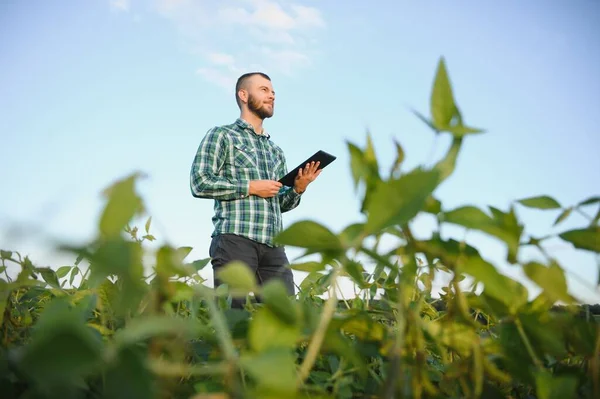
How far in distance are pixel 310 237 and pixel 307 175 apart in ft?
8.93

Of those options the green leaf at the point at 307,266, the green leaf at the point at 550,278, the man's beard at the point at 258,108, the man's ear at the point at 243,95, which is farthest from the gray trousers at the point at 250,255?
the green leaf at the point at 550,278

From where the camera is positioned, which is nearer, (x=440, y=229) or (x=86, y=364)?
(x=86, y=364)

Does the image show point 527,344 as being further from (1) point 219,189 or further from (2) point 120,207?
(1) point 219,189

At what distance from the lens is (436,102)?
284mm

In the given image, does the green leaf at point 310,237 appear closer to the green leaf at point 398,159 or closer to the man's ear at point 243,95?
the green leaf at point 398,159

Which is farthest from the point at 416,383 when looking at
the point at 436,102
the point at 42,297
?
the point at 42,297

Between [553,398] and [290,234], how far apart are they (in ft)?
0.56

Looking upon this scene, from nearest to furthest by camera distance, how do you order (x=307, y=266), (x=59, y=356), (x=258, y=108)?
1. (x=59, y=356)
2. (x=307, y=266)
3. (x=258, y=108)

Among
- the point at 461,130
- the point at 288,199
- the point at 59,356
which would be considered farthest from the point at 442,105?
the point at 288,199

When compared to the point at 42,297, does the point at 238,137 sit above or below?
above

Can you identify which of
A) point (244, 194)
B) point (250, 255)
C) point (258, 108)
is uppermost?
point (258, 108)

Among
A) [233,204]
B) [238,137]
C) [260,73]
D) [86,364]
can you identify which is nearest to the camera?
[86,364]

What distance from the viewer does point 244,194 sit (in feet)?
9.89

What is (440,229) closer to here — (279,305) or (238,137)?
(279,305)
